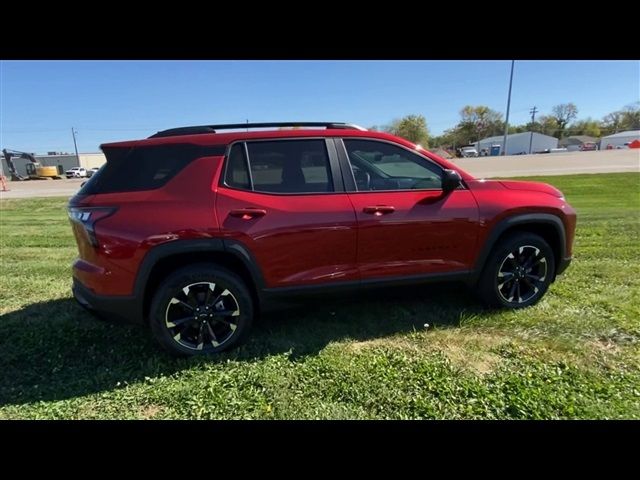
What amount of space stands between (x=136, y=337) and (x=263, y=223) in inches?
65.8

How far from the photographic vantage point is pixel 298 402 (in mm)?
2592

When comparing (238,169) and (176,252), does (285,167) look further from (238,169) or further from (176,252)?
(176,252)

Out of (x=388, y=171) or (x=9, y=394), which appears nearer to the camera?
(x=9, y=394)

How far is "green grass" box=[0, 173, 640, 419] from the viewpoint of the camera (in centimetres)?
254

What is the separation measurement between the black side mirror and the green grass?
98 centimetres

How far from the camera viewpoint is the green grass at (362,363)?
2.54 meters

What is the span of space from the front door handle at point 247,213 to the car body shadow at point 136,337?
0.83 m

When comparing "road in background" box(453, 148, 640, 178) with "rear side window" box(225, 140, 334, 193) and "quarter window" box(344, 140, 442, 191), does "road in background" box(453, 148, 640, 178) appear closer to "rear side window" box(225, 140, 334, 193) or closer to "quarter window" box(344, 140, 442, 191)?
"quarter window" box(344, 140, 442, 191)

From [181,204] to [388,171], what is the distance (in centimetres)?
187

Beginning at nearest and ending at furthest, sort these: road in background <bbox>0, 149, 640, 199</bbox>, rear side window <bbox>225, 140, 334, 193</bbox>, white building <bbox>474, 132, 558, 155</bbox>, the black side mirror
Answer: rear side window <bbox>225, 140, 334, 193</bbox>, the black side mirror, road in background <bbox>0, 149, 640, 199</bbox>, white building <bbox>474, 132, 558, 155</bbox>

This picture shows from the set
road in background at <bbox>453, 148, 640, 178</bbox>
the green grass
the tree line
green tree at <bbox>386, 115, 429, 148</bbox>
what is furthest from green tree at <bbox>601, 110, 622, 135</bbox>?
the green grass
